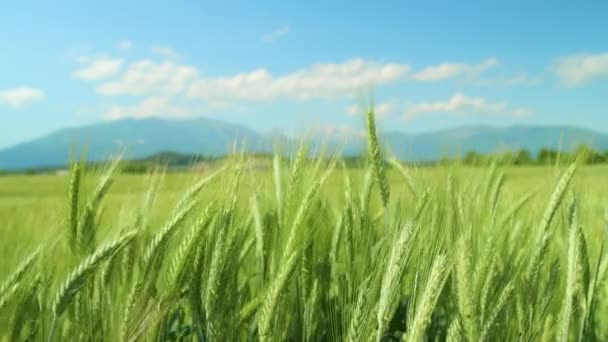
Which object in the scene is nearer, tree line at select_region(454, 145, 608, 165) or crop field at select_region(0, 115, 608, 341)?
crop field at select_region(0, 115, 608, 341)

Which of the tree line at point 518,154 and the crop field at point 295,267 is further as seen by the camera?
the tree line at point 518,154

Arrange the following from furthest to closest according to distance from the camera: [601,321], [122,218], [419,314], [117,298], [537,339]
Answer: [601,321], [122,218], [537,339], [117,298], [419,314]

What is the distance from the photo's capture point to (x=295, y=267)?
1065mm

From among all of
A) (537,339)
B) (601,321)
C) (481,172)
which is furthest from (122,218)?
(601,321)

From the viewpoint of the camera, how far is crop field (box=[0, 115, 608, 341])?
3.28 ft

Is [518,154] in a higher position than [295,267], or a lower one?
higher

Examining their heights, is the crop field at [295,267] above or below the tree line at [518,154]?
below

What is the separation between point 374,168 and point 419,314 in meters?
0.58

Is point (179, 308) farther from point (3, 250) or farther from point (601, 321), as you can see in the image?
point (601, 321)

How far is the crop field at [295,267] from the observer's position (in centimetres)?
100

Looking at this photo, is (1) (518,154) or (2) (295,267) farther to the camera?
(1) (518,154)

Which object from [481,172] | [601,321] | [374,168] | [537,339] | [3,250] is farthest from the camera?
[601,321]

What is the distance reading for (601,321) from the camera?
2.02 meters

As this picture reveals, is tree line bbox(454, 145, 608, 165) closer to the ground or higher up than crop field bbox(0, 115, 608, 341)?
higher up
